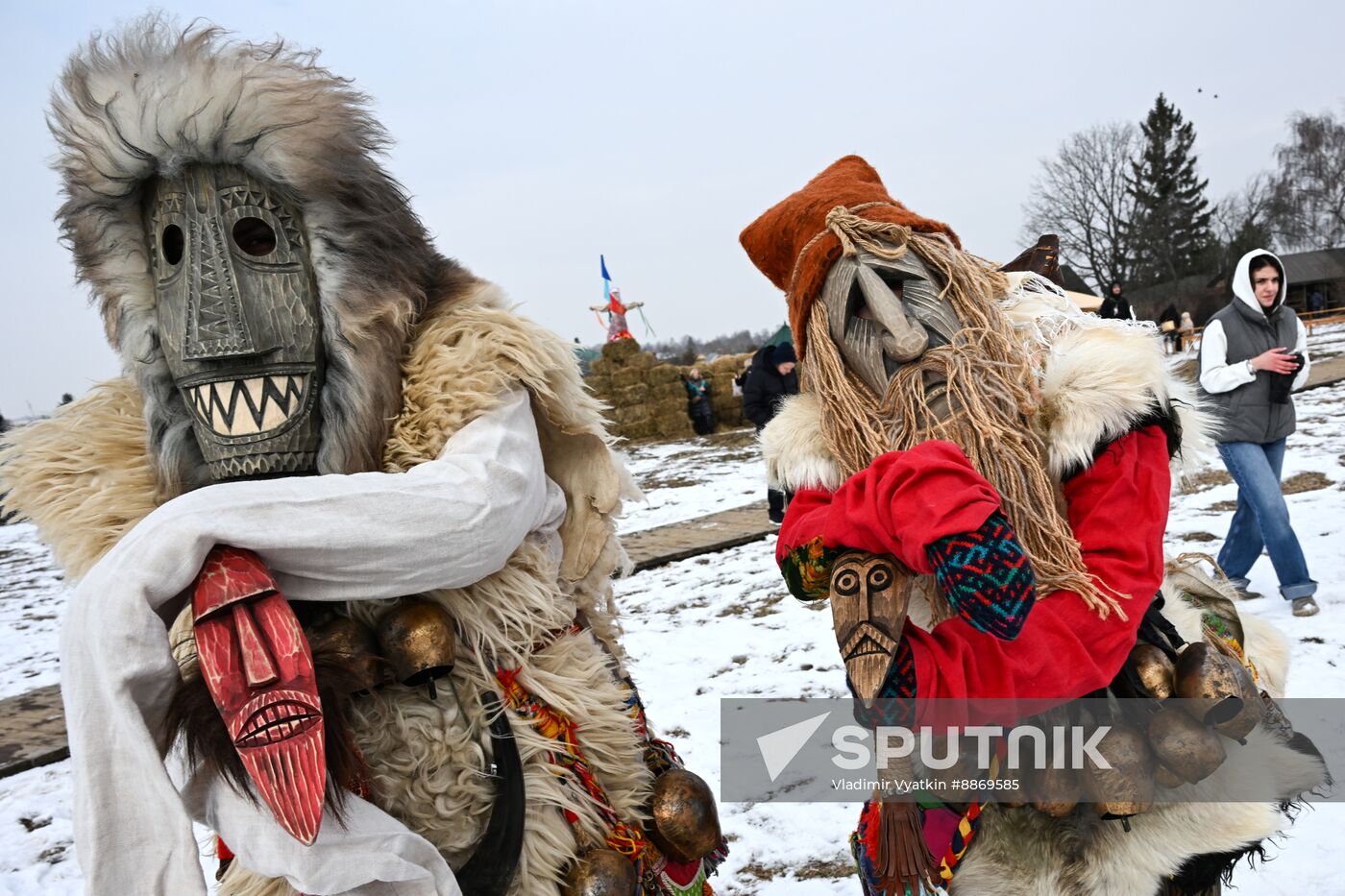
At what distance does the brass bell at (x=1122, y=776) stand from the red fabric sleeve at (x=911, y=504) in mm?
492

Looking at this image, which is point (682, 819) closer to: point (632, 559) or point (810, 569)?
point (810, 569)

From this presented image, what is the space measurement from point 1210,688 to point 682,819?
3.01 ft

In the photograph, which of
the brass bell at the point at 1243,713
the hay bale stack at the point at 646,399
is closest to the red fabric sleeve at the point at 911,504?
the brass bell at the point at 1243,713

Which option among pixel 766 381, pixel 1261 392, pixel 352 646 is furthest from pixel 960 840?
pixel 766 381

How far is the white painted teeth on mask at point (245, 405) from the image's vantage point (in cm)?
137

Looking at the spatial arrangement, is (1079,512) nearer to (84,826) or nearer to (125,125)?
(84,826)

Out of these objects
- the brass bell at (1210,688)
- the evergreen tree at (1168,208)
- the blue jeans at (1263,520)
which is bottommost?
the blue jeans at (1263,520)

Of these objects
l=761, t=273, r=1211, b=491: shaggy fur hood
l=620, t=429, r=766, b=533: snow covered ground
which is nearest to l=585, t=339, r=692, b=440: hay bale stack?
l=620, t=429, r=766, b=533: snow covered ground

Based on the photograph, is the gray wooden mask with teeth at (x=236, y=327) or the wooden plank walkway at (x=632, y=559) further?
the wooden plank walkway at (x=632, y=559)

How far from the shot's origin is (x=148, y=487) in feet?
4.85

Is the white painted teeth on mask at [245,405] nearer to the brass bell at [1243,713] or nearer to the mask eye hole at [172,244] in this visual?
the mask eye hole at [172,244]

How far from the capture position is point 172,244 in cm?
142

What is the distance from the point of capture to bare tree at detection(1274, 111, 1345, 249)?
38844 mm

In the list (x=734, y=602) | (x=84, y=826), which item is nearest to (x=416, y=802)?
(x=84, y=826)
